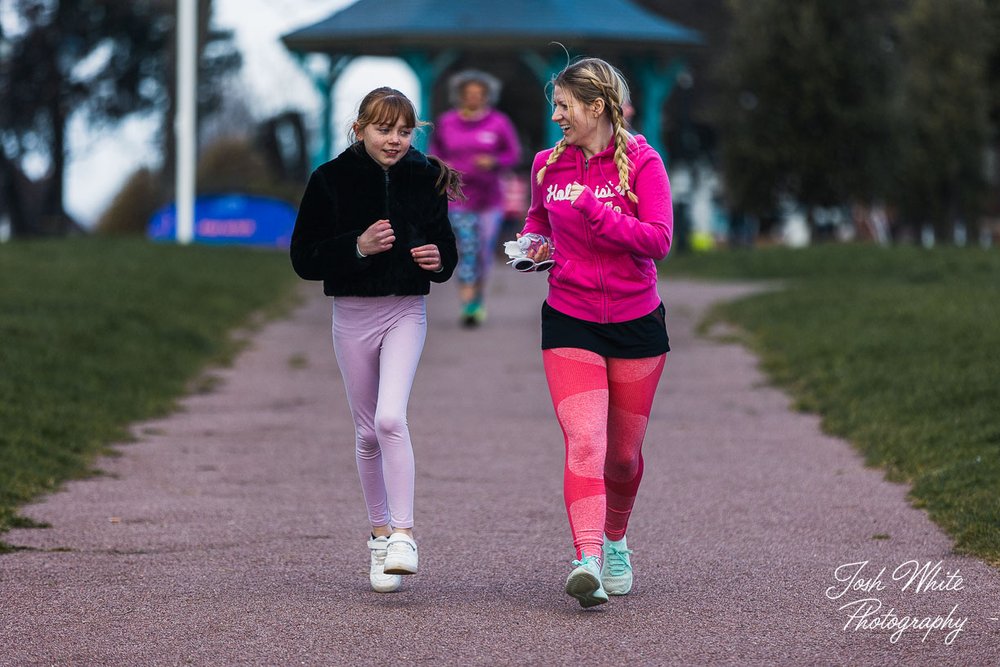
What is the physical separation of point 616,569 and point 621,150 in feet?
4.51

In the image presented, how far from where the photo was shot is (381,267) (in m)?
6.03

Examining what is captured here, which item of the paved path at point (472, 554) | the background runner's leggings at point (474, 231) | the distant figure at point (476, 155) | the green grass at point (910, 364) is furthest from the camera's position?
the background runner's leggings at point (474, 231)

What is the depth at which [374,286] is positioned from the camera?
6.02 meters

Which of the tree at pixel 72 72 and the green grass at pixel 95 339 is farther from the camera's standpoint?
the tree at pixel 72 72

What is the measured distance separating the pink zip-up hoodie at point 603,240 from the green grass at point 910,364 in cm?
166

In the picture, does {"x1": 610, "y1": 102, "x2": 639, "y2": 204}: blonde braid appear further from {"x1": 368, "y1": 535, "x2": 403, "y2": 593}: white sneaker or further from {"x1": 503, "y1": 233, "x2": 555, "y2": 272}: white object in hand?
{"x1": 368, "y1": 535, "x2": 403, "y2": 593}: white sneaker

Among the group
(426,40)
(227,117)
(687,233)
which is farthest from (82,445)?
(227,117)

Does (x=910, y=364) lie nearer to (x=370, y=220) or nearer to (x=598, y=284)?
(x=598, y=284)

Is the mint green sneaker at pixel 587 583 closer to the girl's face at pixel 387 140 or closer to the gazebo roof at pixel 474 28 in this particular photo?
the girl's face at pixel 387 140

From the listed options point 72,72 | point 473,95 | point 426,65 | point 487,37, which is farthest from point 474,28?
point 72,72

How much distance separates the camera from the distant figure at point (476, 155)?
13.7 meters

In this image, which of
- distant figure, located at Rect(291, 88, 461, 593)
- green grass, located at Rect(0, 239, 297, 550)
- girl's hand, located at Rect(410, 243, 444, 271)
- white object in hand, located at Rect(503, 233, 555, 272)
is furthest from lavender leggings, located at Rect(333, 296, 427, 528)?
green grass, located at Rect(0, 239, 297, 550)

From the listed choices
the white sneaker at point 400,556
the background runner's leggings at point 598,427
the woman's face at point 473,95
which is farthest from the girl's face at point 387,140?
the woman's face at point 473,95

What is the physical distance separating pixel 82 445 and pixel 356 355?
3.68 m
